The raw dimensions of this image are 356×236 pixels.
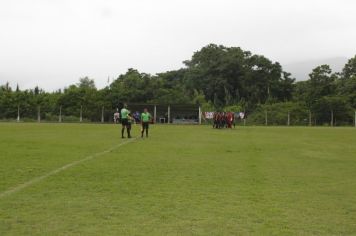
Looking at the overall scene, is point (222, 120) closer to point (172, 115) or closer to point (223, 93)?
point (172, 115)

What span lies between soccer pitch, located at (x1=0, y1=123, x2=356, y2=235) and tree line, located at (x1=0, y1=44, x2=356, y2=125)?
2018 inches

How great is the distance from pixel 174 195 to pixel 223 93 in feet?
281

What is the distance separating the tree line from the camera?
67938mm

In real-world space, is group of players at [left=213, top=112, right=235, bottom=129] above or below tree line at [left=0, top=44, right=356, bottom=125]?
below

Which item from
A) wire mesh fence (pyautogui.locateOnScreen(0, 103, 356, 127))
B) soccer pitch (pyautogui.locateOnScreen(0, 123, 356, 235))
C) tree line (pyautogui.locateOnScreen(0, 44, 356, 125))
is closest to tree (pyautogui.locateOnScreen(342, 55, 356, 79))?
tree line (pyautogui.locateOnScreen(0, 44, 356, 125))

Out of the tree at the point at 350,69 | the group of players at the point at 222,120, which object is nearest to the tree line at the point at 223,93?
the tree at the point at 350,69

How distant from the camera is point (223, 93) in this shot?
95.0m

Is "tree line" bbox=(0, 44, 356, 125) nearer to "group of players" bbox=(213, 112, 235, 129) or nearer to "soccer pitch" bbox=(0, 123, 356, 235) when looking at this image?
"group of players" bbox=(213, 112, 235, 129)

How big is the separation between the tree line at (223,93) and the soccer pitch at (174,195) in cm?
5126

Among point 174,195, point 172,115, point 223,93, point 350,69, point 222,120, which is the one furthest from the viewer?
point 223,93

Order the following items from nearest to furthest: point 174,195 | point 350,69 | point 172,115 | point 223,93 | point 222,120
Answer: point 174,195 < point 222,120 < point 172,115 < point 350,69 < point 223,93

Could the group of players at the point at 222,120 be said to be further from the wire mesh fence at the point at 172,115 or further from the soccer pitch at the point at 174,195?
the soccer pitch at the point at 174,195

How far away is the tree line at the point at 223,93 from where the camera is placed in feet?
223

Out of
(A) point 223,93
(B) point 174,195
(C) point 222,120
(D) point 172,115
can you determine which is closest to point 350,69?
(A) point 223,93
